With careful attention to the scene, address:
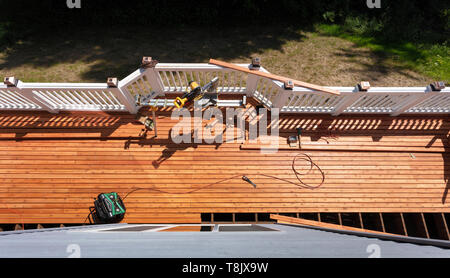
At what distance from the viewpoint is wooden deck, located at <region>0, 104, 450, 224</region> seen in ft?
17.6

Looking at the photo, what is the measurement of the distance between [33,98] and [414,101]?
33.1 ft

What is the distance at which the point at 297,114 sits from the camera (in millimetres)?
6352

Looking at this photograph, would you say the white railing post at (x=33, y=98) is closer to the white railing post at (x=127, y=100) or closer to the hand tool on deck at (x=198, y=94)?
the white railing post at (x=127, y=100)

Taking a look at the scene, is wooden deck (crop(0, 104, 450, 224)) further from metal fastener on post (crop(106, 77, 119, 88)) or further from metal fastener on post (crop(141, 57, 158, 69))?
metal fastener on post (crop(141, 57, 158, 69))

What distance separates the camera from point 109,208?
488cm

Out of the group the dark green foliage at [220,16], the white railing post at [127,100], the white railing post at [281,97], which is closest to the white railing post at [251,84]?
the white railing post at [281,97]

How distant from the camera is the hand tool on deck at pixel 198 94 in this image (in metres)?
5.27

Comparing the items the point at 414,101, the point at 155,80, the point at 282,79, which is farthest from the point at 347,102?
the point at 155,80

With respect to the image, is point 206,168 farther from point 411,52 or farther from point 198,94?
point 411,52

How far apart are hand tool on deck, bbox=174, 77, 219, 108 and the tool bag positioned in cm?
277

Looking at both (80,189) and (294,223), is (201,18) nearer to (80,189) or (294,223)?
(80,189)

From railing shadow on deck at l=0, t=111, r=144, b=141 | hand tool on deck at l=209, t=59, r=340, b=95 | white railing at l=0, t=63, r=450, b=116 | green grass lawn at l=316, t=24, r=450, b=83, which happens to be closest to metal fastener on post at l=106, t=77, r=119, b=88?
white railing at l=0, t=63, r=450, b=116

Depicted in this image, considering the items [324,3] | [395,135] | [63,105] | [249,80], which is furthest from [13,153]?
[324,3]

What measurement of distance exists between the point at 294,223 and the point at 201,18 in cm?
1038
